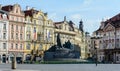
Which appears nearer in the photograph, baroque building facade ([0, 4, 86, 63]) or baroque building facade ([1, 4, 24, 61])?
Answer: baroque building facade ([0, 4, 86, 63])

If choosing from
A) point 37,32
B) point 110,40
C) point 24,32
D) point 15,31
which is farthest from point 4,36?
point 110,40

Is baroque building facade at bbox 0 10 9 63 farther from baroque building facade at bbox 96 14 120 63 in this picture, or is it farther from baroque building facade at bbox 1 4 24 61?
baroque building facade at bbox 96 14 120 63

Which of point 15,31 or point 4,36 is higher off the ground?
point 15,31

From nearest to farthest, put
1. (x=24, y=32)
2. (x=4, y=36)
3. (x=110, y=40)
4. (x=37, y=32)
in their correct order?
(x=4, y=36)
(x=24, y=32)
(x=37, y=32)
(x=110, y=40)

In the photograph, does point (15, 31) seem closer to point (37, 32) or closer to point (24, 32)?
point (24, 32)

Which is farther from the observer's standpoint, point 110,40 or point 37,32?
point 110,40

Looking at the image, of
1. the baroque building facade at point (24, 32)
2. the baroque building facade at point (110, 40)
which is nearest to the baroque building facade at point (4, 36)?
the baroque building facade at point (24, 32)

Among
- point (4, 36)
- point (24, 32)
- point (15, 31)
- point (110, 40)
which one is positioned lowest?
point (110, 40)

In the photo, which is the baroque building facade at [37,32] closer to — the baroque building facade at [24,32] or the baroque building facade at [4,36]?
the baroque building facade at [24,32]

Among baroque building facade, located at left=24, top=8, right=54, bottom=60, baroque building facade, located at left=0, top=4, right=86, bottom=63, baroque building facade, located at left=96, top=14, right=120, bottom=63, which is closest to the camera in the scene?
baroque building facade, located at left=0, top=4, right=86, bottom=63

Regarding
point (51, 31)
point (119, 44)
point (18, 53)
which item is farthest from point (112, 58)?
point (18, 53)

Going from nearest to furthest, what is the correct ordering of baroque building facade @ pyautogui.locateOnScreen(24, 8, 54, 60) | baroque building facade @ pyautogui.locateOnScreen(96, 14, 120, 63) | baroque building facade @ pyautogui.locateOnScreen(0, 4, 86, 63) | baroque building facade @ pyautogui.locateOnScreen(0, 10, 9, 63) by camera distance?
baroque building facade @ pyautogui.locateOnScreen(0, 10, 9, 63), baroque building facade @ pyautogui.locateOnScreen(0, 4, 86, 63), baroque building facade @ pyautogui.locateOnScreen(24, 8, 54, 60), baroque building facade @ pyautogui.locateOnScreen(96, 14, 120, 63)

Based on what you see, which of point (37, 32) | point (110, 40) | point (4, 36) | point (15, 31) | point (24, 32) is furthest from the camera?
point (110, 40)

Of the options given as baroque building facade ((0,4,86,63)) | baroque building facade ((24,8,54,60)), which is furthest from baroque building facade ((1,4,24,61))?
baroque building facade ((24,8,54,60))
